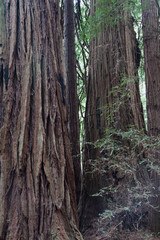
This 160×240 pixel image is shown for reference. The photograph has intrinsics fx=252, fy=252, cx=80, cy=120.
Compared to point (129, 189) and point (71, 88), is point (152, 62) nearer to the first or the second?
point (71, 88)

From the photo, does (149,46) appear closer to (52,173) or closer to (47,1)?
(47,1)

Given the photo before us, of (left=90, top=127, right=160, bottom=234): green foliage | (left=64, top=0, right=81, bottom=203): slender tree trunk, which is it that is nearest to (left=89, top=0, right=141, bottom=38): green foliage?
(left=64, top=0, right=81, bottom=203): slender tree trunk

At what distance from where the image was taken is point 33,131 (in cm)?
233

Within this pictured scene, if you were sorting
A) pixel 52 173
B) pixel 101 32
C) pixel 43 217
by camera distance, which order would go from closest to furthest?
pixel 43 217
pixel 52 173
pixel 101 32

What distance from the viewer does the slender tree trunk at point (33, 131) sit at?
6.95 ft

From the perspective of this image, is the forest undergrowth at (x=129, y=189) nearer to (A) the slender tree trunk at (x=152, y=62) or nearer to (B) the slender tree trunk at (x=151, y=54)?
(A) the slender tree trunk at (x=152, y=62)

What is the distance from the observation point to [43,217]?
6.93ft

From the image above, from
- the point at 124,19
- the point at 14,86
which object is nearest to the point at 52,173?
the point at 14,86

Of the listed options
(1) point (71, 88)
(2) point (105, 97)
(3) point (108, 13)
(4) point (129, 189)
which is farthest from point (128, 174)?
(3) point (108, 13)

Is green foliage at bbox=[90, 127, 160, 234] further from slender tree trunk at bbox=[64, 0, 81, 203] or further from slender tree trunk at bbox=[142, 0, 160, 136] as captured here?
slender tree trunk at bbox=[64, 0, 81, 203]

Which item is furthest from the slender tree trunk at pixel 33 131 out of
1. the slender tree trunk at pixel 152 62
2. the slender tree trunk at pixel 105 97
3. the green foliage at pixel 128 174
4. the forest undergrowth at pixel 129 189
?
the slender tree trunk at pixel 152 62

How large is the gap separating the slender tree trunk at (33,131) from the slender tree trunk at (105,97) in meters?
1.09

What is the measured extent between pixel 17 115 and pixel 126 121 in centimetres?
174

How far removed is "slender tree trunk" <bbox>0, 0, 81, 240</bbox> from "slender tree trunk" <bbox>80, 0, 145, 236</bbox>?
42.8 inches
